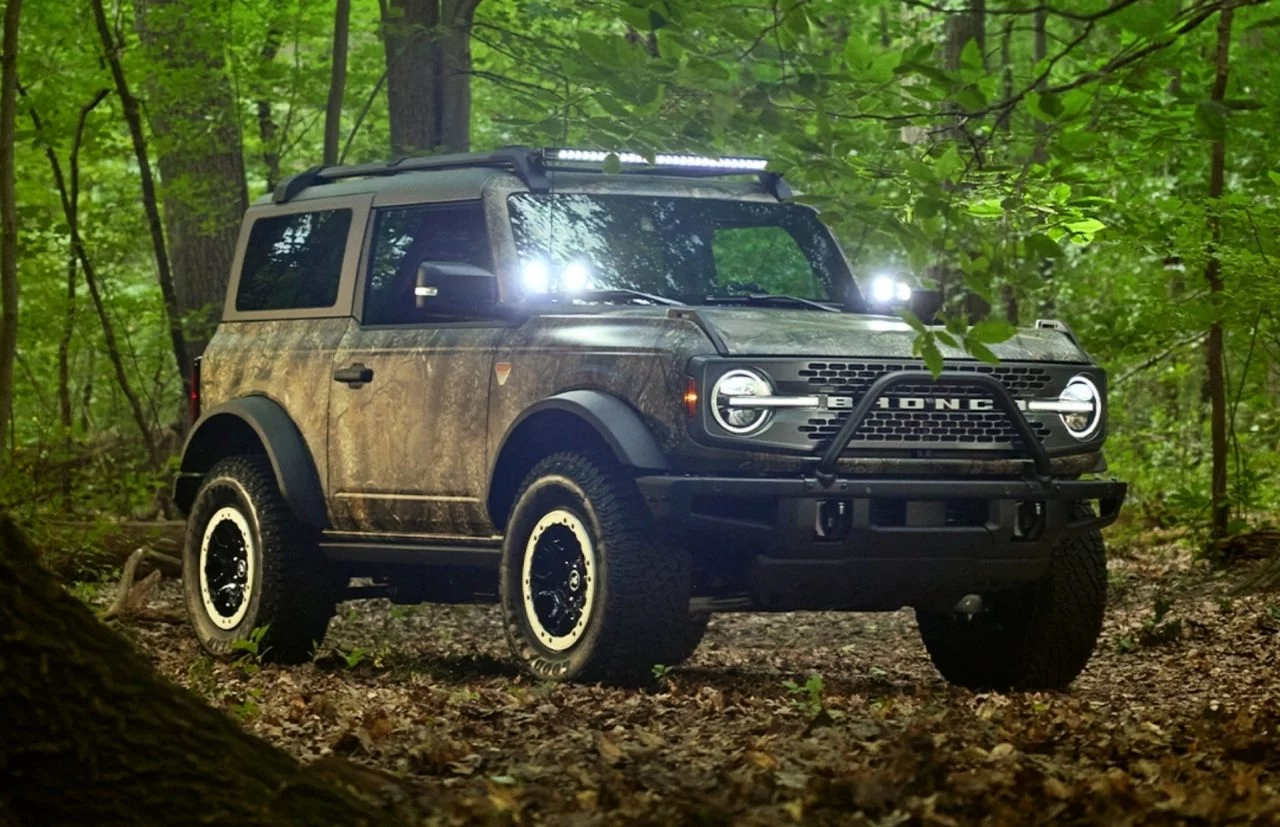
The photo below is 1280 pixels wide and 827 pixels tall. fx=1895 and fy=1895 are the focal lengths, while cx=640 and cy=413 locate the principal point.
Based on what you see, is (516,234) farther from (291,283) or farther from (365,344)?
(291,283)

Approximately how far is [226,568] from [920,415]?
3947 millimetres

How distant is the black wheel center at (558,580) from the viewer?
7.41 metres

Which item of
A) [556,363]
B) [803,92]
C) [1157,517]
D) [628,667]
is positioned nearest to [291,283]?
[556,363]

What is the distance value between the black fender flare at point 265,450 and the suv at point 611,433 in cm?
2

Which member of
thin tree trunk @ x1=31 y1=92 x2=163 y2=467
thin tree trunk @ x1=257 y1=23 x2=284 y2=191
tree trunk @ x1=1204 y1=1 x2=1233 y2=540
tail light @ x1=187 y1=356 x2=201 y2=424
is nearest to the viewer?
tail light @ x1=187 y1=356 x2=201 y2=424

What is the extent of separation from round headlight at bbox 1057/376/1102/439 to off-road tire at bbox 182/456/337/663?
3685 millimetres

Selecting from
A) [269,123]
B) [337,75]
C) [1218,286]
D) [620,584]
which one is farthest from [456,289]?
[269,123]

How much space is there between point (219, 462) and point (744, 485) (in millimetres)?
3696

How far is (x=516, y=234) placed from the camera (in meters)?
8.28

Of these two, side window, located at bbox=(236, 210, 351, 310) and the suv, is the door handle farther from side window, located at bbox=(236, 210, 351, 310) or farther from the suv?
side window, located at bbox=(236, 210, 351, 310)

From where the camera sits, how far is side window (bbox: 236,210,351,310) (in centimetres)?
936

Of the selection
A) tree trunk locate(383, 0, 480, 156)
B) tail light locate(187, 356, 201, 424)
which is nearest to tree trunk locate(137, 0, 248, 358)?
tree trunk locate(383, 0, 480, 156)

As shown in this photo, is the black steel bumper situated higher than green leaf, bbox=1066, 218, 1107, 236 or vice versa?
green leaf, bbox=1066, 218, 1107, 236

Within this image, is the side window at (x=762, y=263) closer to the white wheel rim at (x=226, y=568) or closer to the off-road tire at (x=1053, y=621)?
the off-road tire at (x=1053, y=621)
